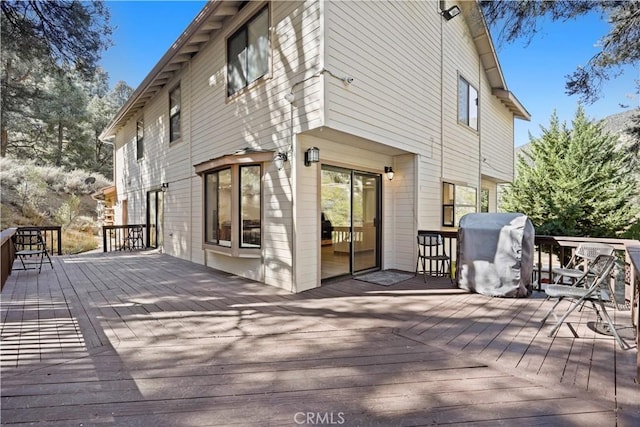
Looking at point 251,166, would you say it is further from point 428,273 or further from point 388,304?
point 428,273

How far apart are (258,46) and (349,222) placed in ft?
12.2

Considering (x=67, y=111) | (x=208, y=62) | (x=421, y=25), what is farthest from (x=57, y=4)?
(x=67, y=111)

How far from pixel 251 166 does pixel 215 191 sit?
4.28 feet

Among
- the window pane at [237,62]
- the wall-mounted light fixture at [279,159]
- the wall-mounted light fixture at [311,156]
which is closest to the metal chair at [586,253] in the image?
the wall-mounted light fixture at [311,156]

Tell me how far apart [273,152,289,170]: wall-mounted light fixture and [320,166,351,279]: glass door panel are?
81 cm

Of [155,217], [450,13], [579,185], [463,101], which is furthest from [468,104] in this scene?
[155,217]

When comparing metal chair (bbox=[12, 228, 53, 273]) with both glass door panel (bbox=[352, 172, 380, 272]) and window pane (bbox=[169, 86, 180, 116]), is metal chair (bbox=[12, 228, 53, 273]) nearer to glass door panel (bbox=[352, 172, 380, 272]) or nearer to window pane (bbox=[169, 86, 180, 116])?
window pane (bbox=[169, 86, 180, 116])

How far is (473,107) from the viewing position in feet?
30.4

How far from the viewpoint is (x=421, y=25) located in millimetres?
6875

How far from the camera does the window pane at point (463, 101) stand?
8.49 meters

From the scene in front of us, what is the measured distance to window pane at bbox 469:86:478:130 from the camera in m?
9.09

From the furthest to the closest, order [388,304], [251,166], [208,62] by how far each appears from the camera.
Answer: [208,62] → [251,166] → [388,304]

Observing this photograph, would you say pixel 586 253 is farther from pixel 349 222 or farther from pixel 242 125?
pixel 242 125

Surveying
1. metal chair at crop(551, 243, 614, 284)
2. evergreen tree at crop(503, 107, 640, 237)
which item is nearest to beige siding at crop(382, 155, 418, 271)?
metal chair at crop(551, 243, 614, 284)
